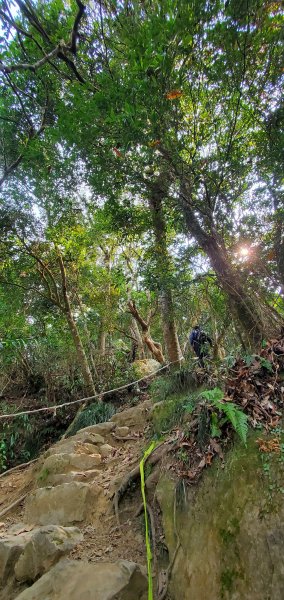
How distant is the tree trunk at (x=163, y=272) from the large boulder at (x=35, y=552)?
4.46m

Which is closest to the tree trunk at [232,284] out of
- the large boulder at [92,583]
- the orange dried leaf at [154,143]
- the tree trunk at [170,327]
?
the orange dried leaf at [154,143]

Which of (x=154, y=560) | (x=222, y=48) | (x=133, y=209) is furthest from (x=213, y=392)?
(x=133, y=209)

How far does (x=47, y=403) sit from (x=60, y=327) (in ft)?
7.79

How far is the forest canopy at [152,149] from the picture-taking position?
399cm

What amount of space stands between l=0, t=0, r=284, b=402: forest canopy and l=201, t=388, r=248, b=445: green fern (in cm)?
160

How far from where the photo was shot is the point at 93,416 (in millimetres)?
7141

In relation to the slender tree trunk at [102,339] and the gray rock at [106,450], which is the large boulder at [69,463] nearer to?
the gray rock at [106,450]

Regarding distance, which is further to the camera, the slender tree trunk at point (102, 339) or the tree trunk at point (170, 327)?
the slender tree trunk at point (102, 339)

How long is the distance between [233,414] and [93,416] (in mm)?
5355

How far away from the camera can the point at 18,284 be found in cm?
901

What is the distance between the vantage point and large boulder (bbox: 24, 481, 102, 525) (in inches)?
142

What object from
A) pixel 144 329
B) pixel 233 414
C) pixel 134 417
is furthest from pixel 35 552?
Answer: pixel 144 329

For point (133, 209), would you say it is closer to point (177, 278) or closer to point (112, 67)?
point (177, 278)

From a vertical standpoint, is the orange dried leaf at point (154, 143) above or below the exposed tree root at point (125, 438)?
above
